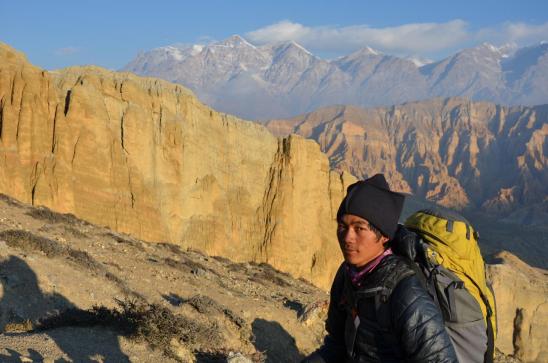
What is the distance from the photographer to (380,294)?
3.10 meters

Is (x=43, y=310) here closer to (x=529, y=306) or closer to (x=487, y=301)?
(x=487, y=301)

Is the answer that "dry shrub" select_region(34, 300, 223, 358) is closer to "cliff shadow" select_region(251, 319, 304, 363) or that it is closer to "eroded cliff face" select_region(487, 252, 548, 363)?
"cliff shadow" select_region(251, 319, 304, 363)

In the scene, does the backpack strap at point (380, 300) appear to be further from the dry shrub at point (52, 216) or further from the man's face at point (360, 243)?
the dry shrub at point (52, 216)

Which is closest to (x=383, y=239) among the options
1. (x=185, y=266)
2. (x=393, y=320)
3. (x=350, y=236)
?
(x=350, y=236)

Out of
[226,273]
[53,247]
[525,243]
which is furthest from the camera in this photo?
[525,243]

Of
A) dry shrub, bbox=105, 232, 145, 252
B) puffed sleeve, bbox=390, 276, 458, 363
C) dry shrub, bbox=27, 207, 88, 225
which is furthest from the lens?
dry shrub, bbox=105, 232, 145, 252

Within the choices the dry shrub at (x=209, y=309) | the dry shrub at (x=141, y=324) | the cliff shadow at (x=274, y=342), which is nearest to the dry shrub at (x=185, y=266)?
the cliff shadow at (x=274, y=342)

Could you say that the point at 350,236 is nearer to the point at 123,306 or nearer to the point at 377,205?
the point at 377,205

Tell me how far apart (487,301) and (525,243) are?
12779 centimetres

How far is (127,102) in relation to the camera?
25344 millimetres

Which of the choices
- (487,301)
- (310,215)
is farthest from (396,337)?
(310,215)

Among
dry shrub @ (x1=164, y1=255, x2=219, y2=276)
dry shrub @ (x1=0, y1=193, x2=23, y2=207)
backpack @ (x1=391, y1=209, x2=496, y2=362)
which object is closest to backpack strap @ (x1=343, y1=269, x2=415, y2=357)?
backpack @ (x1=391, y1=209, x2=496, y2=362)

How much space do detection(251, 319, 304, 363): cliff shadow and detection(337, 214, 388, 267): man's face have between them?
30.6 ft

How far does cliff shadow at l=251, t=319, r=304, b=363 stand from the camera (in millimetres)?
12480
